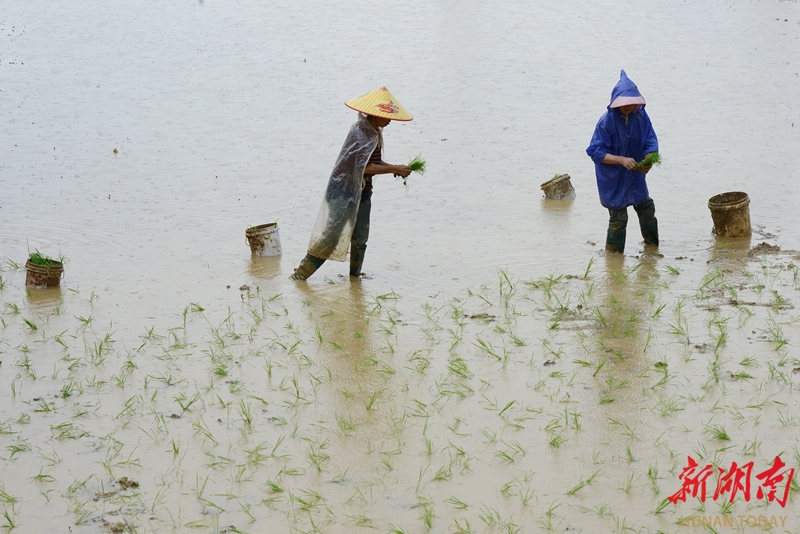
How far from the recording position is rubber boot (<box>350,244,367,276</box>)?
7402mm

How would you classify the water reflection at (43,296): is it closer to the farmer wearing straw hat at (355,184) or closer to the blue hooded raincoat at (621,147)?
the farmer wearing straw hat at (355,184)

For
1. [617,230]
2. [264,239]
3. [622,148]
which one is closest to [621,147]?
[622,148]

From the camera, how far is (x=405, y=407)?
527 centimetres

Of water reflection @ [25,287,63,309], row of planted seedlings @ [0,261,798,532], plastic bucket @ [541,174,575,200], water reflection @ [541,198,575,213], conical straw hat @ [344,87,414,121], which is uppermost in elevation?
conical straw hat @ [344,87,414,121]

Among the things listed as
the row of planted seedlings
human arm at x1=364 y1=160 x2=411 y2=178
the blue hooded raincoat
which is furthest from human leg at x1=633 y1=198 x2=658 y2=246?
human arm at x1=364 y1=160 x2=411 y2=178

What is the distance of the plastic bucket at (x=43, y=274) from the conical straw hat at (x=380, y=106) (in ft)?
8.04

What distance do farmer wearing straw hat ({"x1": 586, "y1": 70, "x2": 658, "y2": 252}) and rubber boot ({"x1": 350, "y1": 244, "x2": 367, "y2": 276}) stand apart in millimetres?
1820

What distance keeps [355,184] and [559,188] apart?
2.96 meters

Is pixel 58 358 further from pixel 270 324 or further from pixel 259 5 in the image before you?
pixel 259 5

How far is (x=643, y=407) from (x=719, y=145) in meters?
6.73

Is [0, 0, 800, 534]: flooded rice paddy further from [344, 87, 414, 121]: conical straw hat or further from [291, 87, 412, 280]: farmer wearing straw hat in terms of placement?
[344, 87, 414, 121]: conical straw hat

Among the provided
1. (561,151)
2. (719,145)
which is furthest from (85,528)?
(719,145)

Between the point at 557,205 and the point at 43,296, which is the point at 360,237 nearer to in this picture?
the point at 43,296

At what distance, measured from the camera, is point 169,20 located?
19.3 metres
